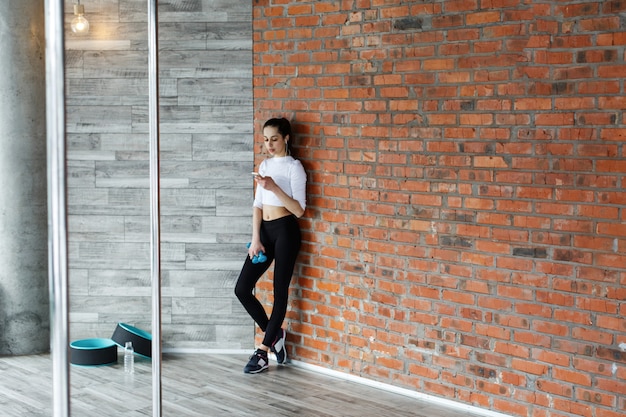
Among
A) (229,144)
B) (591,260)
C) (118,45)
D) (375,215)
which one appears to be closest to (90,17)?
(118,45)

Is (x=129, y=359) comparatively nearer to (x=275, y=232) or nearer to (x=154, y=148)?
(x=275, y=232)

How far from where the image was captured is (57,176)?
1827mm

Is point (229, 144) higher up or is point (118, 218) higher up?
point (229, 144)

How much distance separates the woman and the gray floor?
0.24 meters

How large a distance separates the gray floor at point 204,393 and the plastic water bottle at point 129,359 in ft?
0.15

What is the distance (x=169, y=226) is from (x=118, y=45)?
1.24 metres

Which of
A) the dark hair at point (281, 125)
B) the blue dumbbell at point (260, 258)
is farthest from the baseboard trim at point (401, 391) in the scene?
the dark hair at point (281, 125)

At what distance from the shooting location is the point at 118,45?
210 inches

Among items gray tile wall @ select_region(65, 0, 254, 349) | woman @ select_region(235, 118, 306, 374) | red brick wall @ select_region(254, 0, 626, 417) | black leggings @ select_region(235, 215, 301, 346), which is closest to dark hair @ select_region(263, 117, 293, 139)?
woman @ select_region(235, 118, 306, 374)

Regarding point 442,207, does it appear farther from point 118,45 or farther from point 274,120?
point 118,45

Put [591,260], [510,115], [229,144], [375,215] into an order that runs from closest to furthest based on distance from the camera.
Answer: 1. [591,260]
2. [510,115]
3. [375,215]
4. [229,144]

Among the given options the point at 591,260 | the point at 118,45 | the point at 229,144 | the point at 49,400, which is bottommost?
the point at 49,400

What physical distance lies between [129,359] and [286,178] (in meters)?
1.51

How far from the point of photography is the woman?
16.0ft
